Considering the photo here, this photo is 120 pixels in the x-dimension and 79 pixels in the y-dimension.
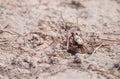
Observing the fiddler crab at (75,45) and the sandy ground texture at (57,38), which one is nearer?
the sandy ground texture at (57,38)

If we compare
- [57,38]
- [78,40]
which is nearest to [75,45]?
[78,40]

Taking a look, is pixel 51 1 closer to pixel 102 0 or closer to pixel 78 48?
pixel 102 0

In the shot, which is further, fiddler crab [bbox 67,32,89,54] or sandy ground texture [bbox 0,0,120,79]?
fiddler crab [bbox 67,32,89,54]

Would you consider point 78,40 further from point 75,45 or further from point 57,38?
point 57,38

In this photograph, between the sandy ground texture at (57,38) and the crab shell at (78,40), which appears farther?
the crab shell at (78,40)
